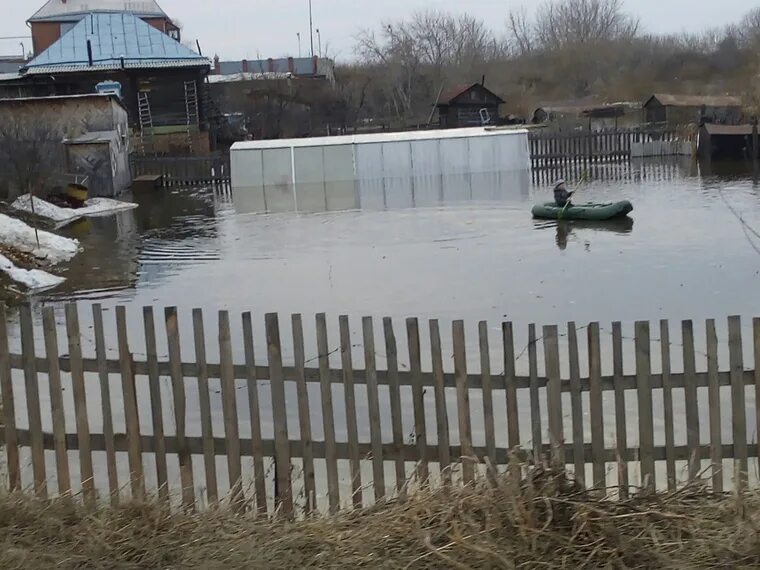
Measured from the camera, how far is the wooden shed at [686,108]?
221 feet

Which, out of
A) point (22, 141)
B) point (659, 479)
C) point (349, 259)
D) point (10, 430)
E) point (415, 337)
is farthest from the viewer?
point (22, 141)

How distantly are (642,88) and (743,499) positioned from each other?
99572mm

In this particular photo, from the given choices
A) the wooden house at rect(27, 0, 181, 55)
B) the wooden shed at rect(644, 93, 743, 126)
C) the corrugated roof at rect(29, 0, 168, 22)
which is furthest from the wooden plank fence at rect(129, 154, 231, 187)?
the corrugated roof at rect(29, 0, 168, 22)

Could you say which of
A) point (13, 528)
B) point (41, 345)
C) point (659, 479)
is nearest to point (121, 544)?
point (13, 528)

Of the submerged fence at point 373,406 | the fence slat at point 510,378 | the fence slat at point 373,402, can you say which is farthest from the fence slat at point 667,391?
the fence slat at point 373,402

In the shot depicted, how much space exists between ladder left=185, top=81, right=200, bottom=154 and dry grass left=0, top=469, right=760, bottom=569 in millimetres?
52144

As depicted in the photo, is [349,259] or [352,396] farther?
Answer: [349,259]

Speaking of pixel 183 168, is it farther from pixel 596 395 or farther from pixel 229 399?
pixel 596 395

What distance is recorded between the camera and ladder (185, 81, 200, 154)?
55094 millimetres

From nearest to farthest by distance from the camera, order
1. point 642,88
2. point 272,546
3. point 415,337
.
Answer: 1. point 272,546
2. point 415,337
3. point 642,88

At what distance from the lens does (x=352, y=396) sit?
5.84 m

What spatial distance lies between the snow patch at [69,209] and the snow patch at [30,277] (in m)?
8.24

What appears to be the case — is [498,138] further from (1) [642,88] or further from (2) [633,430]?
(1) [642,88]

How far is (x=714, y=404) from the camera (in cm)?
568
